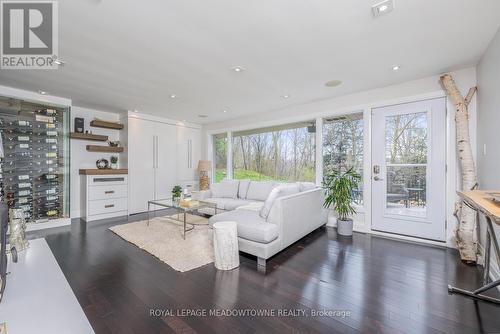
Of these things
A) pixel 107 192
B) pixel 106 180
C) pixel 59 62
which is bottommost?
pixel 107 192

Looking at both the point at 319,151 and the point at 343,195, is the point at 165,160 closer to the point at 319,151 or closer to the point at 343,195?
the point at 319,151

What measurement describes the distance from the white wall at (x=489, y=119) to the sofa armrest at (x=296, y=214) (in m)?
1.96

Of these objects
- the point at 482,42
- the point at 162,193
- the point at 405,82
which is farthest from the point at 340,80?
the point at 162,193

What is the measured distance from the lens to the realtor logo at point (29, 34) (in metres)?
1.86

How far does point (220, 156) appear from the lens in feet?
21.4

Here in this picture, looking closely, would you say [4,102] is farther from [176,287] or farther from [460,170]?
[460,170]

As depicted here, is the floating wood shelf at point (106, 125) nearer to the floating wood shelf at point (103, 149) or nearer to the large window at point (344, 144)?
the floating wood shelf at point (103, 149)

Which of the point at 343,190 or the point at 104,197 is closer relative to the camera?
the point at 343,190

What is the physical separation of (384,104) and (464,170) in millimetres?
1450

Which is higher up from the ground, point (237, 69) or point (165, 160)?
point (237, 69)

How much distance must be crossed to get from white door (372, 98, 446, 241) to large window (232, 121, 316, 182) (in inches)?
51.0

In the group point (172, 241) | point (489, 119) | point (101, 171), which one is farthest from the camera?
point (101, 171)

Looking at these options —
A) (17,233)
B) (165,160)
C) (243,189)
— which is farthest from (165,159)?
(17,233)

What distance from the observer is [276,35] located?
7.12 ft
